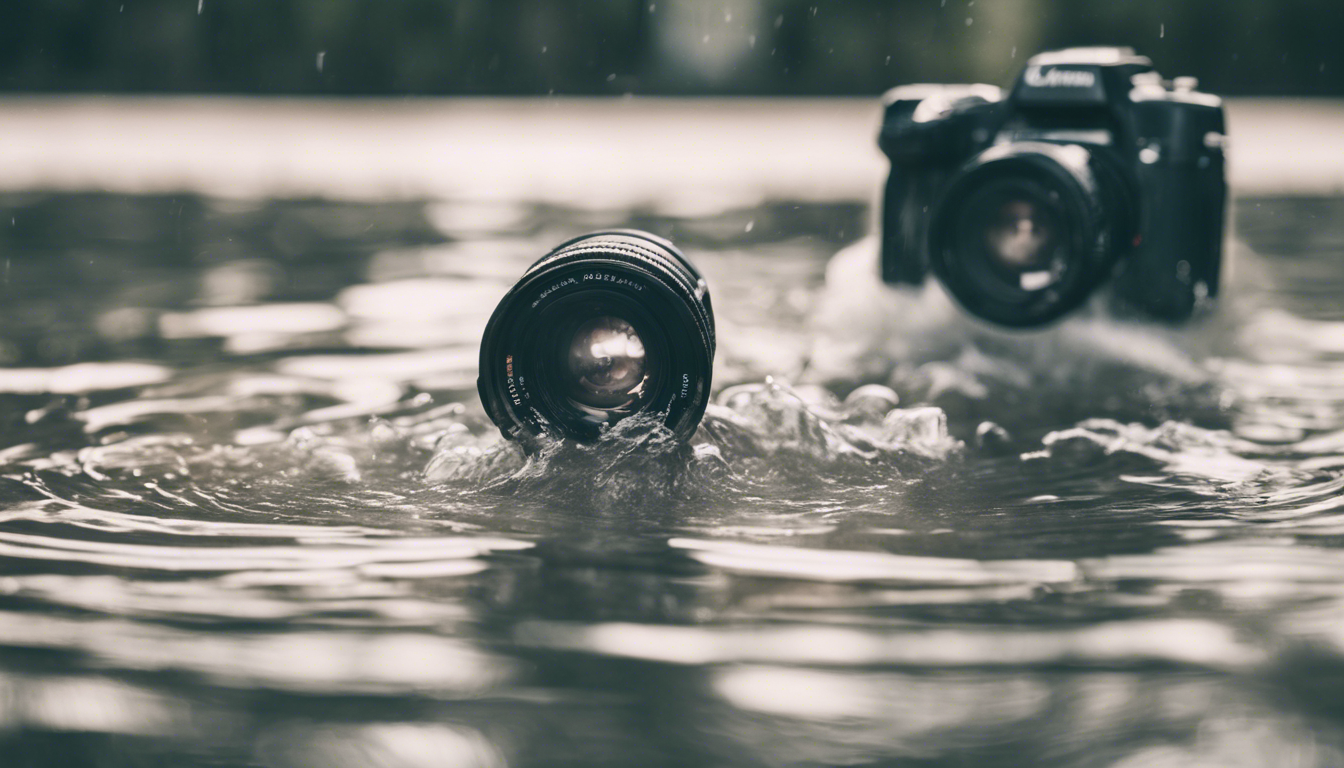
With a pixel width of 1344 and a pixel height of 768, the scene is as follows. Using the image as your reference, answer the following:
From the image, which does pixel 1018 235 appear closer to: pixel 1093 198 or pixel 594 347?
pixel 1093 198

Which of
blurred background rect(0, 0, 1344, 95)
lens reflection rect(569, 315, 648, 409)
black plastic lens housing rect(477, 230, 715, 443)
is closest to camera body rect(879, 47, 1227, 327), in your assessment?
black plastic lens housing rect(477, 230, 715, 443)

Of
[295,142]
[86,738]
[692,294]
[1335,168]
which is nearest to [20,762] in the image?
[86,738]

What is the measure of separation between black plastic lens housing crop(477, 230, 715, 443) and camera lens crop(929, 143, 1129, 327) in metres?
1.65

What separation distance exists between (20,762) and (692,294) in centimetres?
183

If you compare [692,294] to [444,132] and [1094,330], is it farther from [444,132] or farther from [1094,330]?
[444,132]

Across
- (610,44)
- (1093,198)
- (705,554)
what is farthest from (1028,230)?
(610,44)

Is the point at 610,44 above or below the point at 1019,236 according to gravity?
above

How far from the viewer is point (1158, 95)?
16.0 ft

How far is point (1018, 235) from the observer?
16.4 ft

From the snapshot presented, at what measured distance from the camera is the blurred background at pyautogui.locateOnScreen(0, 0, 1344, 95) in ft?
57.4

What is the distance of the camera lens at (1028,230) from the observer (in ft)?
15.4

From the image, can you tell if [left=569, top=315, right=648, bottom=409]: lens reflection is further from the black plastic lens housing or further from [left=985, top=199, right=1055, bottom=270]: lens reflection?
[left=985, top=199, right=1055, bottom=270]: lens reflection

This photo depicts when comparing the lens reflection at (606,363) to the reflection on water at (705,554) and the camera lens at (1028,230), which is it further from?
the camera lens at (1028,230)

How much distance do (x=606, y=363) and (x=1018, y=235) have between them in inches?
81.4
